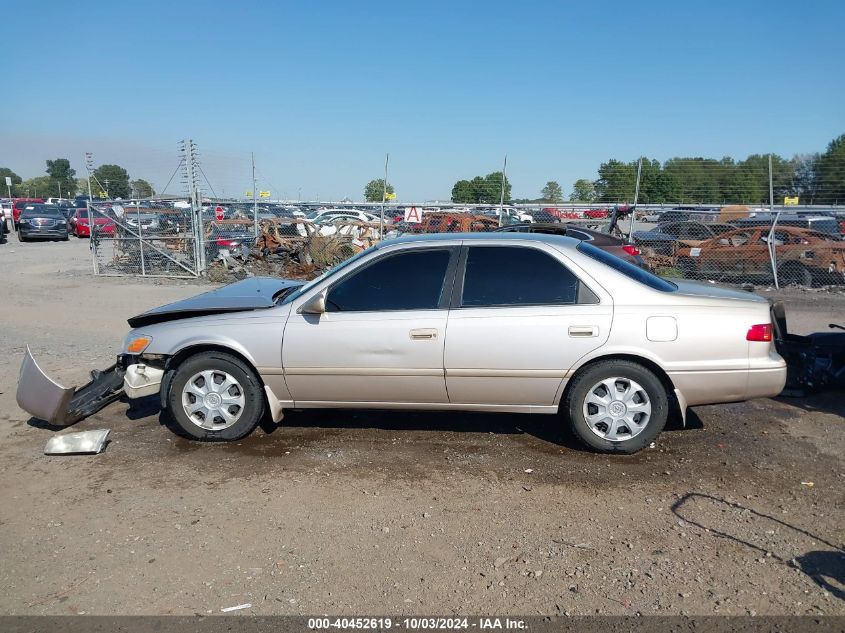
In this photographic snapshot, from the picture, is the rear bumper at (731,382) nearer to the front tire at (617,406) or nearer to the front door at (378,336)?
the front tire at (617,406)

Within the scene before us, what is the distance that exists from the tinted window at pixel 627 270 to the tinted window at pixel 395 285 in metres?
1.06

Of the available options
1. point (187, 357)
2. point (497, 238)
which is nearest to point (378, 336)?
point (497, 238)

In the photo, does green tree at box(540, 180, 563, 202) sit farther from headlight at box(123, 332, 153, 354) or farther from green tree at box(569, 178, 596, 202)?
headlight at box(123, 332, 153, 354)

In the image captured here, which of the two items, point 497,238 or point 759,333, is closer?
point 759,333

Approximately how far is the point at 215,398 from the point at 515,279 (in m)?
2.39

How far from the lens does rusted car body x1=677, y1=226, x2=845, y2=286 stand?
13.2 meters

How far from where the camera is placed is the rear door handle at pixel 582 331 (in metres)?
4.60

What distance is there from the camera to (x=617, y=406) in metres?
4.67

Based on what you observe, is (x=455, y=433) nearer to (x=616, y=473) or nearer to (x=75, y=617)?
(x=616, y=473)

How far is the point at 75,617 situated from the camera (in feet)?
9.93

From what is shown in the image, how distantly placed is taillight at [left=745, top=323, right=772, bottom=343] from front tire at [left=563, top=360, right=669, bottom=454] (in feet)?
2.24

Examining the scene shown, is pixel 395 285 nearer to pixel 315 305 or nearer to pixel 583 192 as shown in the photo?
pixel 315 305

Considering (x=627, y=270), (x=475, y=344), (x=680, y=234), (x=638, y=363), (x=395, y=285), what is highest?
(x=680, y=234)

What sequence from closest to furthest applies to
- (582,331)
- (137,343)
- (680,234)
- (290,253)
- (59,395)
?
(582,331) → (137,343) → (59,395) → (680,234) → (290,253)
